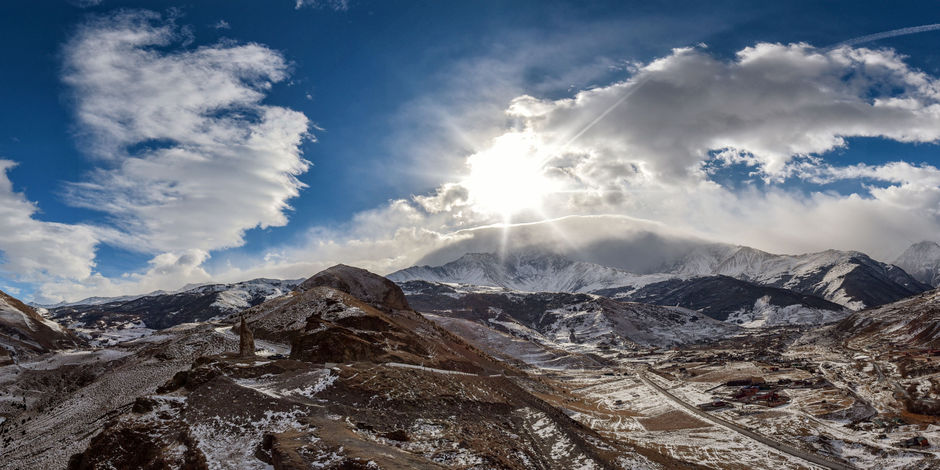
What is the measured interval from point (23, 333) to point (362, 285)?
7823cm

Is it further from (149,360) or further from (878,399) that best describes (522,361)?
(149,360)

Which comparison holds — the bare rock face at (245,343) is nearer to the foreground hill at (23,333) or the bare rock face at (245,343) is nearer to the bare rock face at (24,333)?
the foreground hill at (23,333)

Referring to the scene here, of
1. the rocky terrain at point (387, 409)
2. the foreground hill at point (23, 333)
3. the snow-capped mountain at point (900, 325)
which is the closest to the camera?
the rocky terrain at point (387, 409)

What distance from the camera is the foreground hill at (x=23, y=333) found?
9238 centimetres

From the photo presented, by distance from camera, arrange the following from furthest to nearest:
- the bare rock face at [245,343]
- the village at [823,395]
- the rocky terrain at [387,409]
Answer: the village at [823,395]
the bare rock face at [245,343]
the rocky terrain at [387,409]

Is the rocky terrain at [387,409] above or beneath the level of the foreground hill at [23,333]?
beneath

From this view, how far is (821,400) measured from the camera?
7350cm

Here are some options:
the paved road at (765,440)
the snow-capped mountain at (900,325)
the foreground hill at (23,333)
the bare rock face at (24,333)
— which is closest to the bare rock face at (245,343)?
the paved road at (765,440)

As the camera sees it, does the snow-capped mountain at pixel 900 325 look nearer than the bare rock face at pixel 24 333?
No

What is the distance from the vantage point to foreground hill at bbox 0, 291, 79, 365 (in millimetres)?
92375

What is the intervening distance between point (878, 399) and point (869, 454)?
35.1 meters

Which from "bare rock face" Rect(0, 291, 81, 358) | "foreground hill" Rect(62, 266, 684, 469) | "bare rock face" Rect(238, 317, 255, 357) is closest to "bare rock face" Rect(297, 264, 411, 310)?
"foreground hill" Rect(62, 266, 684, 469)

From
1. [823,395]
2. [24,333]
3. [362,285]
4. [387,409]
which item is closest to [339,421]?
[387,409]

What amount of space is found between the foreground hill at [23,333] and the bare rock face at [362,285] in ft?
173
